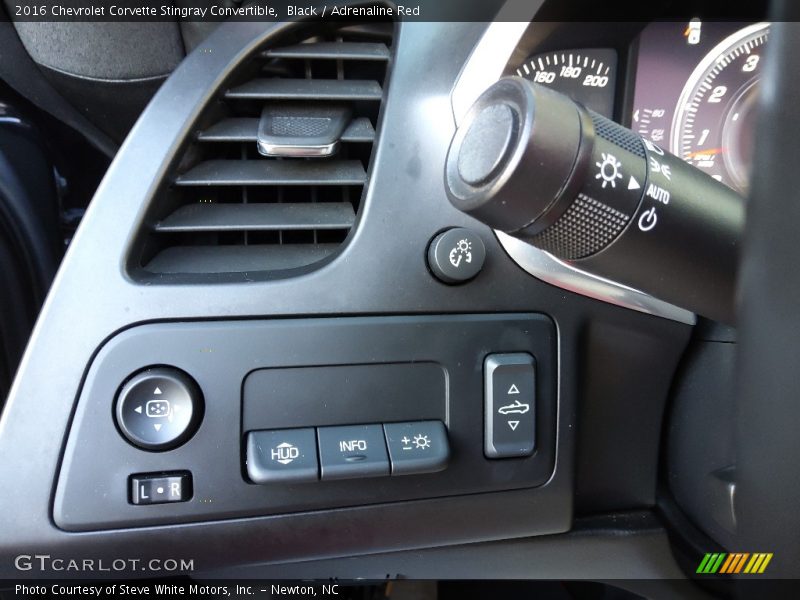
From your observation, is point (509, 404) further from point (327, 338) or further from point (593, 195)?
point (593, 195)

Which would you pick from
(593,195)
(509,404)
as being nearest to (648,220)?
(593,195)

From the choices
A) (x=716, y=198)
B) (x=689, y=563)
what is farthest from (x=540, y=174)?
(x=689, y=563)

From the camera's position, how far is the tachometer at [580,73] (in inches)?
32.3

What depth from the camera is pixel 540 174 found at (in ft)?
1.62

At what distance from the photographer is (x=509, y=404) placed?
2.63 feet

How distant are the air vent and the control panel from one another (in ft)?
0.28

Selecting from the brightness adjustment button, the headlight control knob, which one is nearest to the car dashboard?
the brightness adjustment button

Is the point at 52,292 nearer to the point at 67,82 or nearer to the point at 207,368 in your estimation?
the point at 207,368

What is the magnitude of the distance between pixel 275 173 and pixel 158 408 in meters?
0.26

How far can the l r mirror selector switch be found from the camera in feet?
2.62

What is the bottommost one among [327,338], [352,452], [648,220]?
[352,452]

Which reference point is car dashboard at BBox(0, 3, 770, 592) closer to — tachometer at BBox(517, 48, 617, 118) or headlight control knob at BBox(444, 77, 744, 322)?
tachometer at BBox(517, 48, 617, 118)

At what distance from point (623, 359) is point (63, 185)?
2.39 ft

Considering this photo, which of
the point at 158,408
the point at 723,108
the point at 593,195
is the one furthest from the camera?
the point at 723,108
